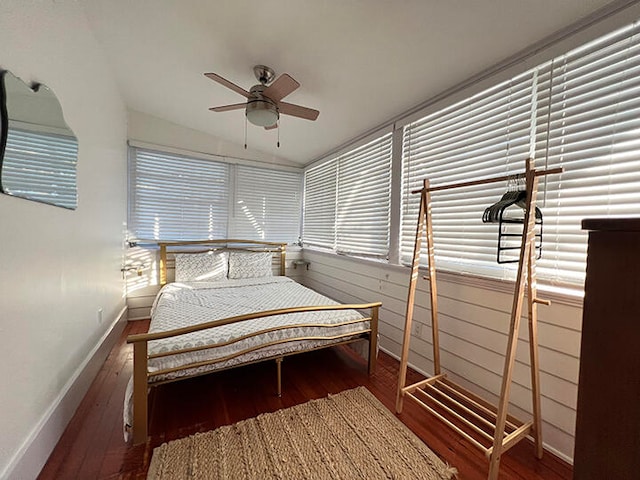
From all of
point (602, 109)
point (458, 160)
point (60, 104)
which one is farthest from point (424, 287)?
point (60, 104)

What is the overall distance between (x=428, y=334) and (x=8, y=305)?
100 inches

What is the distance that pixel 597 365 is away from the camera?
0.54m

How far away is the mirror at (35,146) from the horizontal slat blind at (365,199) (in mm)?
2508

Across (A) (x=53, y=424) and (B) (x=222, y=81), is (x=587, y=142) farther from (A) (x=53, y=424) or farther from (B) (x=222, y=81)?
(A) (x=53, y=424)

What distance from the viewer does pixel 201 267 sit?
3.41 m

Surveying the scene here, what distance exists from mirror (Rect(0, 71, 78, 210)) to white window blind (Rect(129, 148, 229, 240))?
6.17 ft

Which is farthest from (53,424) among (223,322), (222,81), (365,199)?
(365,199)

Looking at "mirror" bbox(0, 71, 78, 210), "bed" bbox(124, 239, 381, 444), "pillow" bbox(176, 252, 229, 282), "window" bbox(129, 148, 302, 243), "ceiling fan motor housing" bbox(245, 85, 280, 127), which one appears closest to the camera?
"mirror" bbox(0, 71, 78, 210)

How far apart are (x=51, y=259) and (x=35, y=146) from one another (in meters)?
0.61

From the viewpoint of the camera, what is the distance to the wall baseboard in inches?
46.1

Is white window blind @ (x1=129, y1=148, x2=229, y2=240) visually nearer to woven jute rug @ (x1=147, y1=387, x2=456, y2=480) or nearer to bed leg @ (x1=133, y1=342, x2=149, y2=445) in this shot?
bed leg @ (x1=133, y1=342, x2=149, y2=445)

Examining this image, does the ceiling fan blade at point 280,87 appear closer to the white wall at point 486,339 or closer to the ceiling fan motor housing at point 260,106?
the ceiling fan motor housing at point 260,106

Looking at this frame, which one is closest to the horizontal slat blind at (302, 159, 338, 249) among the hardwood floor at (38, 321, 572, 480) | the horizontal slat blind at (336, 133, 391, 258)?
the horizontal slat blind at (336, 133, 391, 258)

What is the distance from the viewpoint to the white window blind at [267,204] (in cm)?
402
